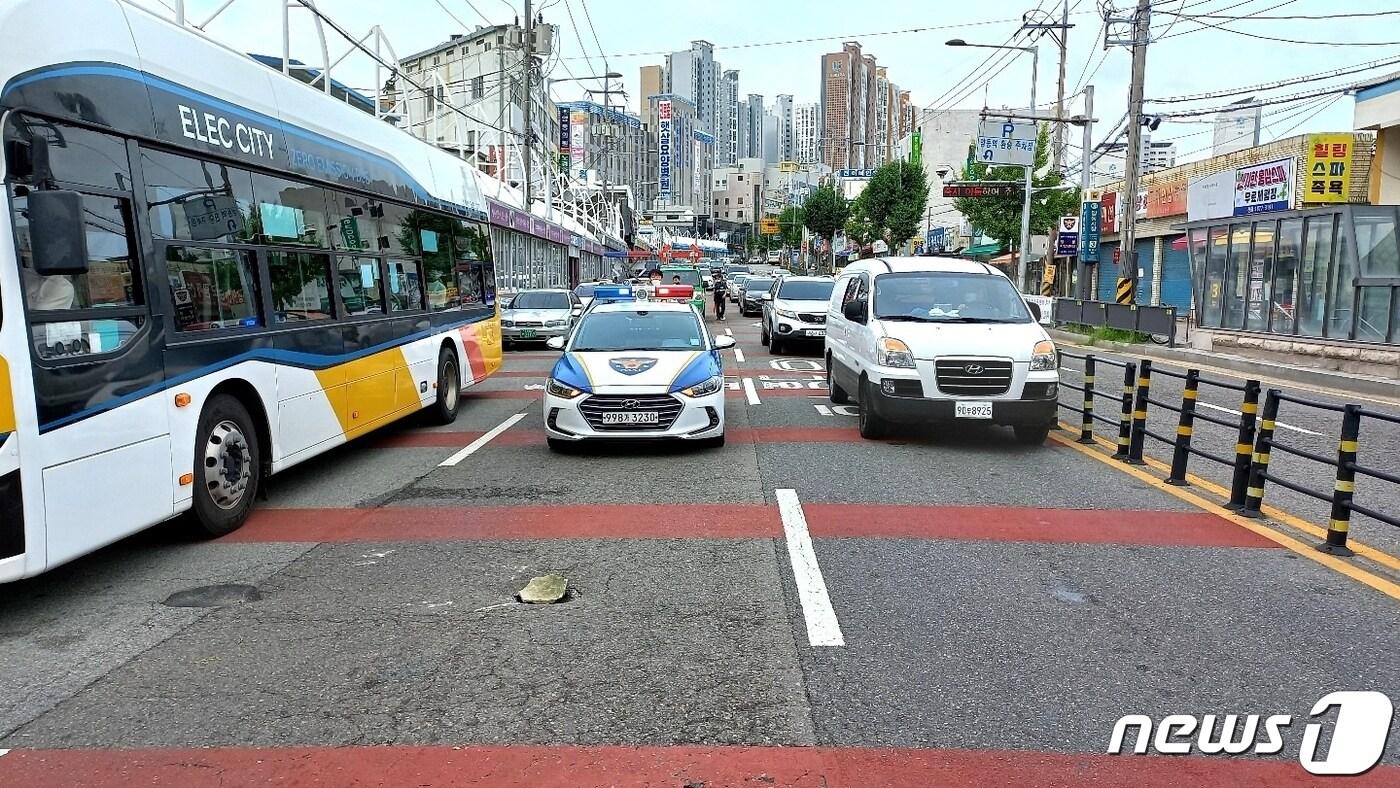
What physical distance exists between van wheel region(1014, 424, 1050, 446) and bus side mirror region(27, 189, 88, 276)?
343 inches

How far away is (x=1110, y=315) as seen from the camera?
29531 millimetres

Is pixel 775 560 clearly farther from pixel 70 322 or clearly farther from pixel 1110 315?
pixel 1110 315

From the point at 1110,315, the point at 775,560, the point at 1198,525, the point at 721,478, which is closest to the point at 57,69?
the point at 775,560

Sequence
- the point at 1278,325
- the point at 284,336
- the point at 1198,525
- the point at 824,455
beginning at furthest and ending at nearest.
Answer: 1. the point at 1278,325
2. the point at 824,455
3. the point at 284,336
4. the point at 1198,525

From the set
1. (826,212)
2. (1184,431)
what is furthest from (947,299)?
(826,212)

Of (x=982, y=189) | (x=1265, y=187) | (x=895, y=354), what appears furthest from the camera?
(x=982, y=189)

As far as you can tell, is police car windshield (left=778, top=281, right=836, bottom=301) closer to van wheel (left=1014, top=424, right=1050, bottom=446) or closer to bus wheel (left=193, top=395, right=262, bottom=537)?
van wheel (left=1014, top=424, right=1050, bottom=446)

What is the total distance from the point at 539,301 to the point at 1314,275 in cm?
1840

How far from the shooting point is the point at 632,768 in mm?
3727

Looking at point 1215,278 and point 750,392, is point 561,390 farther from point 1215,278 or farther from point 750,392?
point 1215,278

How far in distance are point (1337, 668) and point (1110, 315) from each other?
87.1 feet

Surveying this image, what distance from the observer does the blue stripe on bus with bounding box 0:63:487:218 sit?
18.2 ft

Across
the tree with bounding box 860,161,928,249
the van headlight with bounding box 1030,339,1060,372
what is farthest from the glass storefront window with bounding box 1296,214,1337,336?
the tree with bounding box 860,161,928,249

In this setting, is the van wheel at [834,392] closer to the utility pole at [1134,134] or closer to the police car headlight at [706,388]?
the police car headlight at [706,388]
